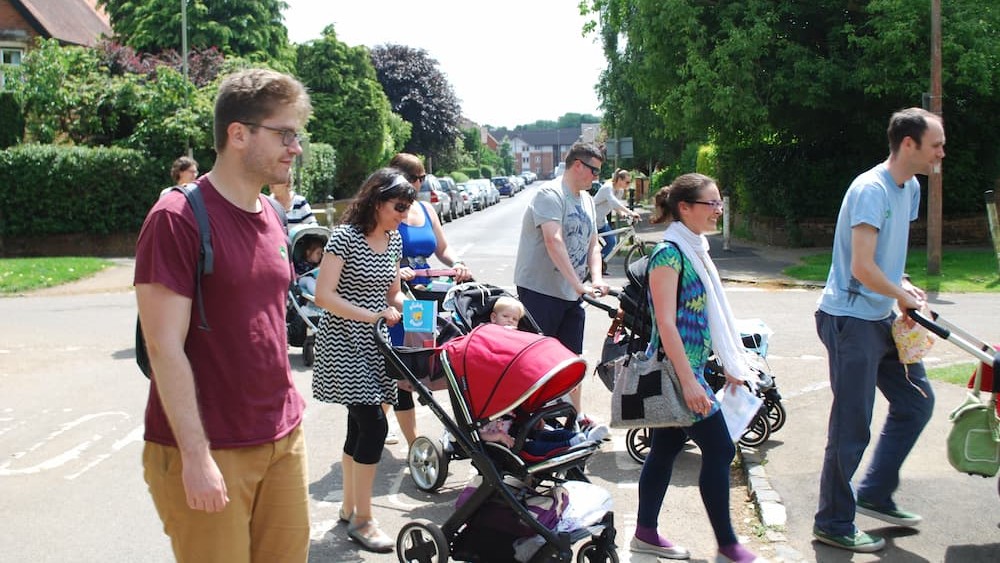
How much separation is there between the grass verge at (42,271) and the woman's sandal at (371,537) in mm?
14687

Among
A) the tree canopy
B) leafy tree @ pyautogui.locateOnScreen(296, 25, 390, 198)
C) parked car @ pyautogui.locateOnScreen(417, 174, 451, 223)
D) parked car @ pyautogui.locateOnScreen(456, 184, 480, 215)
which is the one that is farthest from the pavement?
parked car @ pyautogui.locateOnScreen(456, 184, 480, 215)

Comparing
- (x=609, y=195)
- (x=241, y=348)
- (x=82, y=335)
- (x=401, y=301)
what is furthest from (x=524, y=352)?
(x=609, y=195)

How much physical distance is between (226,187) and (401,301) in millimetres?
2705

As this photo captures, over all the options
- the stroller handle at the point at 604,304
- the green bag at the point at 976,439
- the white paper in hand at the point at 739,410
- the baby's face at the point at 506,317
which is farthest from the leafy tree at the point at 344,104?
the green bag at the point at 976,439

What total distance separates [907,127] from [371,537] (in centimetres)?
342

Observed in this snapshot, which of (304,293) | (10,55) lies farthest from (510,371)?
(10,55)

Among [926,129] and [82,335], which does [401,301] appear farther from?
[82,335]

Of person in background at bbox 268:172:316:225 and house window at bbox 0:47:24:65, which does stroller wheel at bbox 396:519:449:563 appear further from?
house window at bbox 0:47:24:65

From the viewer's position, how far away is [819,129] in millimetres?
22328

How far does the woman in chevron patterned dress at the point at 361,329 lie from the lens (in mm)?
5125

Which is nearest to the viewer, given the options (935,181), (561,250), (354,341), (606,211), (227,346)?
(227,346)

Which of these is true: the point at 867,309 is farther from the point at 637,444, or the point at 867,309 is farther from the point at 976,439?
the point at 637,444

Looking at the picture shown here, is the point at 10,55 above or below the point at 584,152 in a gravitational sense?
above

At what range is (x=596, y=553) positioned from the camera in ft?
15.0
